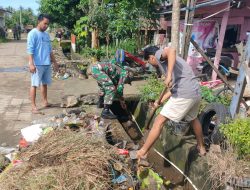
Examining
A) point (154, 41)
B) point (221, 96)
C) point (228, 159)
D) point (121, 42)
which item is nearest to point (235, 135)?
point (228, 159)

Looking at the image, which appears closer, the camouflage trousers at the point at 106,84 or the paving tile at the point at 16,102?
the camouflage trousers at the point at 106,84

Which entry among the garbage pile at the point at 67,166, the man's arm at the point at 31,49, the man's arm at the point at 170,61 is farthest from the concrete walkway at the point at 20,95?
the man's arm at the point at 170,61

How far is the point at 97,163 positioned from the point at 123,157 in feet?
1.87

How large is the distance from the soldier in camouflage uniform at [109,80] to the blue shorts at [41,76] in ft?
4.44

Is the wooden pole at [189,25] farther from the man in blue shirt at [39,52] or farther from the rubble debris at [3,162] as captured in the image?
the rubble debris at [3,162]

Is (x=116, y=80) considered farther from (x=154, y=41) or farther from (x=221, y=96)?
(x=154, y=41)

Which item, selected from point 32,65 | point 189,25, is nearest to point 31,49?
point 32,65

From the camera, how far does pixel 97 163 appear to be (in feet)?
11.4

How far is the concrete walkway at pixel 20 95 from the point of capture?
5.95 m

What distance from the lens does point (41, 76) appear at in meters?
6.62

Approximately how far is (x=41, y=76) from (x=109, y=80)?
1.75 meters

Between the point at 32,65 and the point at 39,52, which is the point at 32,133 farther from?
the point at 39,52

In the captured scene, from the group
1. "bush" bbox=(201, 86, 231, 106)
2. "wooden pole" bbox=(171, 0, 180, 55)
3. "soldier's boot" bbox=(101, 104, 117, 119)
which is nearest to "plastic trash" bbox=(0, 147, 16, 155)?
"soldier's boot" bbox=(101, 104, 117, 119)

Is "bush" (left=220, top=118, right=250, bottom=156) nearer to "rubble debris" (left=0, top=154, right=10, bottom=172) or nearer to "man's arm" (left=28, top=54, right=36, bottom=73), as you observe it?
"rubble debris" (left=0, top=154, right=10, bottom=172)
